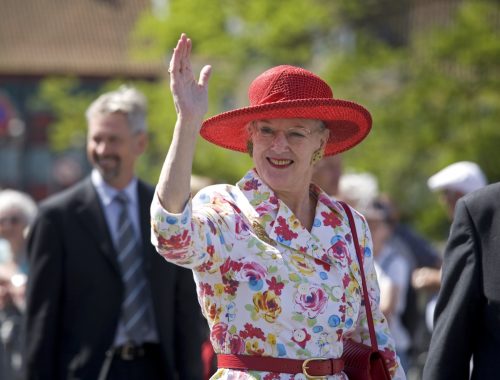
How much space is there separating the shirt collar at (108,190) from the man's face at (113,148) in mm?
24

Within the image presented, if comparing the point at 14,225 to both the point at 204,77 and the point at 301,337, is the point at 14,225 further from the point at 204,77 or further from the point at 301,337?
the point at 204,77

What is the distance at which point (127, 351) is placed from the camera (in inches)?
287

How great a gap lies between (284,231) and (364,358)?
562mm

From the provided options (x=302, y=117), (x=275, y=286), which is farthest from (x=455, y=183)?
(x=275, y=286)

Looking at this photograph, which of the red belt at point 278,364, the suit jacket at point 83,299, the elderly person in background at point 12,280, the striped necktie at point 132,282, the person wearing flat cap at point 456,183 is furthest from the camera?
the elderly person in background at point 12,280

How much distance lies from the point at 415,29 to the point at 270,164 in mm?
20036

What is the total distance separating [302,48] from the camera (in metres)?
24.1

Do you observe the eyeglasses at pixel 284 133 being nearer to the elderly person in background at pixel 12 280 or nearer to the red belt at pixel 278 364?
the red belt at pixel 278 364

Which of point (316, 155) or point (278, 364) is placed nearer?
point (278, 364)

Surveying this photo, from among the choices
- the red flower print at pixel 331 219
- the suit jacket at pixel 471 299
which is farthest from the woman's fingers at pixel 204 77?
the suit jacket at pixel 471 299

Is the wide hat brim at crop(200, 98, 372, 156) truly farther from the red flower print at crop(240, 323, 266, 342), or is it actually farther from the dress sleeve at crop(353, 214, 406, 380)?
the red flower print at crop(240, 323, 266, 342)

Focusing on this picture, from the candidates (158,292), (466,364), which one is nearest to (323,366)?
(466,364)

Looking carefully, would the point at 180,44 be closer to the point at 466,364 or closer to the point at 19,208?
the point at 466,364

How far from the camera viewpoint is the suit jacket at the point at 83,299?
7.21 metres
